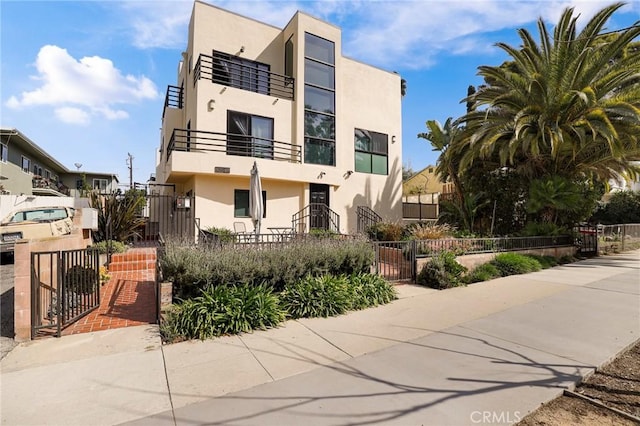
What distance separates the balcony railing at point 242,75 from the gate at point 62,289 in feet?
28.6

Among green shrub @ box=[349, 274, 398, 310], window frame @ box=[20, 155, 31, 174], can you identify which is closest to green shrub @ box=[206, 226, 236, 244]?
green shrub @ box=[349, 274, 398, 310]

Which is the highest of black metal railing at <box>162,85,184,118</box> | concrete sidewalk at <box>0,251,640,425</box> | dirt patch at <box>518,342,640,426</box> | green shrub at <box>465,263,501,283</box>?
black metal railing at <box>162,85,184,118</box>

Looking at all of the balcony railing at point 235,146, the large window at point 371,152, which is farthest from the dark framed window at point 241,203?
the large window at point 371,152

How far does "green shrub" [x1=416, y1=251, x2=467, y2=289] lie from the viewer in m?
8.38

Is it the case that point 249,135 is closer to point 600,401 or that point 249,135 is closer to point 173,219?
point 173,219

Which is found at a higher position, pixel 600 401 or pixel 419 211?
pixel 419 211

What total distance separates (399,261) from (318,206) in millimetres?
6219

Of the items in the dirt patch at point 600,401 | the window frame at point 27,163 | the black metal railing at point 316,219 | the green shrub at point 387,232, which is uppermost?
the window frame at point 27,163

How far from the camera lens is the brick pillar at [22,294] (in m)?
4.68

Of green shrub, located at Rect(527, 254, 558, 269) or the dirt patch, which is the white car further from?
green shrub, located at Rect(527, 254, 558, 269)

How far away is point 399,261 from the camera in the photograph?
9.18 metres

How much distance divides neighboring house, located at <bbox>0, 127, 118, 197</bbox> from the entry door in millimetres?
7933

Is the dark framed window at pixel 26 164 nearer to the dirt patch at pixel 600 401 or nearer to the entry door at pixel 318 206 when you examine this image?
the entry door at pixel 318 206

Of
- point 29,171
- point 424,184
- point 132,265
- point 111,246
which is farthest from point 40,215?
point 424,184
